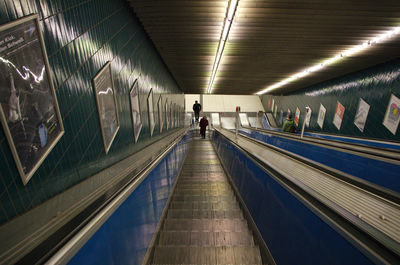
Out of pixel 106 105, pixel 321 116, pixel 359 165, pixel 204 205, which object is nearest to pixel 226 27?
pixel 106 105

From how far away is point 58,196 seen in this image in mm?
1550

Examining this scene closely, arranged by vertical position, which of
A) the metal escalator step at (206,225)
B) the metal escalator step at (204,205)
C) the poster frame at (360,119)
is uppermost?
the poster frame at (360,119)

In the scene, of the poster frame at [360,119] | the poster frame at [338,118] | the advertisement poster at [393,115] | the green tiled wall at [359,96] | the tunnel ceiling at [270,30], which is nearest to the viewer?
the tunnel ceiling at [270,30]

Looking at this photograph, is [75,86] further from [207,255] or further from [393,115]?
[393,115]

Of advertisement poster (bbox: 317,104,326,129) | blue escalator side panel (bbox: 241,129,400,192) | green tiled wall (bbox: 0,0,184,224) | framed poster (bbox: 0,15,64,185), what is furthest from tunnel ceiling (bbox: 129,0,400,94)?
advertisement poster (bbox: 317,104,326,129)

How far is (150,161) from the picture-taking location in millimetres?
2369

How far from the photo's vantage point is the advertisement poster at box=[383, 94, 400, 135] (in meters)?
6.31

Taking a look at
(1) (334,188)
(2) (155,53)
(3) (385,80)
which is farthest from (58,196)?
(3) (385,80)

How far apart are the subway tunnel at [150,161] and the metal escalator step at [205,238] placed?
15 millimetres

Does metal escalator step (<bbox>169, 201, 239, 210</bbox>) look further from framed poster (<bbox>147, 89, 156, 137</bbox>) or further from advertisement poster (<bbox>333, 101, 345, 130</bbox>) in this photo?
advertisement poster (<bbox>333, 101, 345, 130</bbox>)

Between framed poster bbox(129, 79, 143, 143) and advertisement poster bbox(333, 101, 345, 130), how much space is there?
9.96 m

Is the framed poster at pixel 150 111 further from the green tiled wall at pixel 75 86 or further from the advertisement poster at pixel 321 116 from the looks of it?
the advertisement poster at pixel 321 116

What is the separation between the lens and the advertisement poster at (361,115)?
7.53 metres

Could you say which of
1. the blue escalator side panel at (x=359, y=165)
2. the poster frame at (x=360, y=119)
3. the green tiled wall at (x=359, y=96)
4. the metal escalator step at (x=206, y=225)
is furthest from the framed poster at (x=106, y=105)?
the poster frame at (x=360, y=119)
